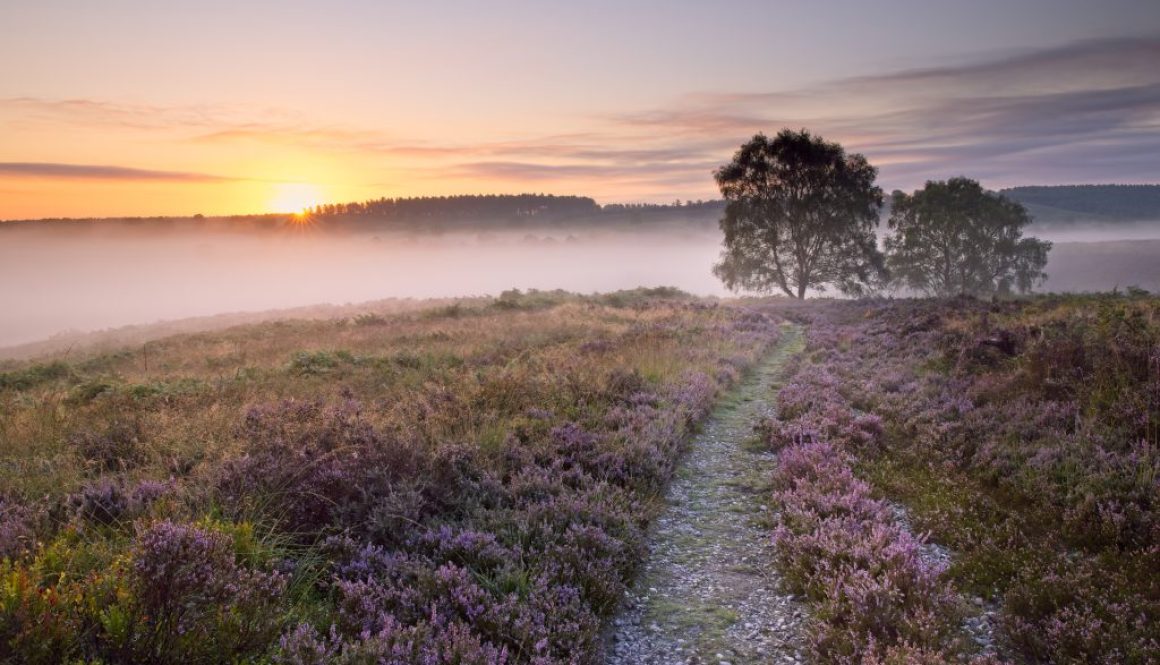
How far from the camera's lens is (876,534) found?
617cm

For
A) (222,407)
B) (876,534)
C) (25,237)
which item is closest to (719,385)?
(876,534)

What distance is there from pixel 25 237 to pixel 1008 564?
276 meters

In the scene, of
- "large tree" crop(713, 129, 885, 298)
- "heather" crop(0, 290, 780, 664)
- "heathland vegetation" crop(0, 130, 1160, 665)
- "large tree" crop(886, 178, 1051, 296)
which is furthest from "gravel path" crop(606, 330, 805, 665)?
"large tree" crop(886, 178, 1051, 296)

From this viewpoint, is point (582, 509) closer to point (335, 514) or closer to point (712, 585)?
point (712, 585)

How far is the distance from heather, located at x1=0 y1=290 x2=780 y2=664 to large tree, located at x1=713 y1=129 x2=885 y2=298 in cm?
4265

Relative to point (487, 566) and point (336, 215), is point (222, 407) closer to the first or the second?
point (487, 566)

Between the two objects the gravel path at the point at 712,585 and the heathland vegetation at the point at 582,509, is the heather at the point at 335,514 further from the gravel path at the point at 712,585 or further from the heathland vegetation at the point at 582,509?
the gravel path at the point at 712,585

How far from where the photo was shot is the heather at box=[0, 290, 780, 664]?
11.7ft

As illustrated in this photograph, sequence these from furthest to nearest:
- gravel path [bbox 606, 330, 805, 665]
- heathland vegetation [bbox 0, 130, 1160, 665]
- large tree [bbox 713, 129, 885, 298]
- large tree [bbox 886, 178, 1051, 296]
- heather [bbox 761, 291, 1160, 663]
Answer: large tree [bbox 886, 178, 1051, 296], large tree [bbox 713, 129, 885, 298], gravel path [bbox 606, 330, 805, 665], heather [bbox 761, 291, 1160, 663], heathland vegetation [bbox 0, 130, 1160, 665]

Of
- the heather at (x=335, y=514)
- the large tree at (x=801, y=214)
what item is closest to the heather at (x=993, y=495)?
the heather at (x=335, y=514)

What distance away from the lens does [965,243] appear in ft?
180

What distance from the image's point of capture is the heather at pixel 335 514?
11.7ft

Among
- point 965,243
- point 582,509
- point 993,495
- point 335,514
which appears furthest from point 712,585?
point 965,243

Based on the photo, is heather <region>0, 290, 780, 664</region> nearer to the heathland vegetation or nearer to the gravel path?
the heathland vegetation
